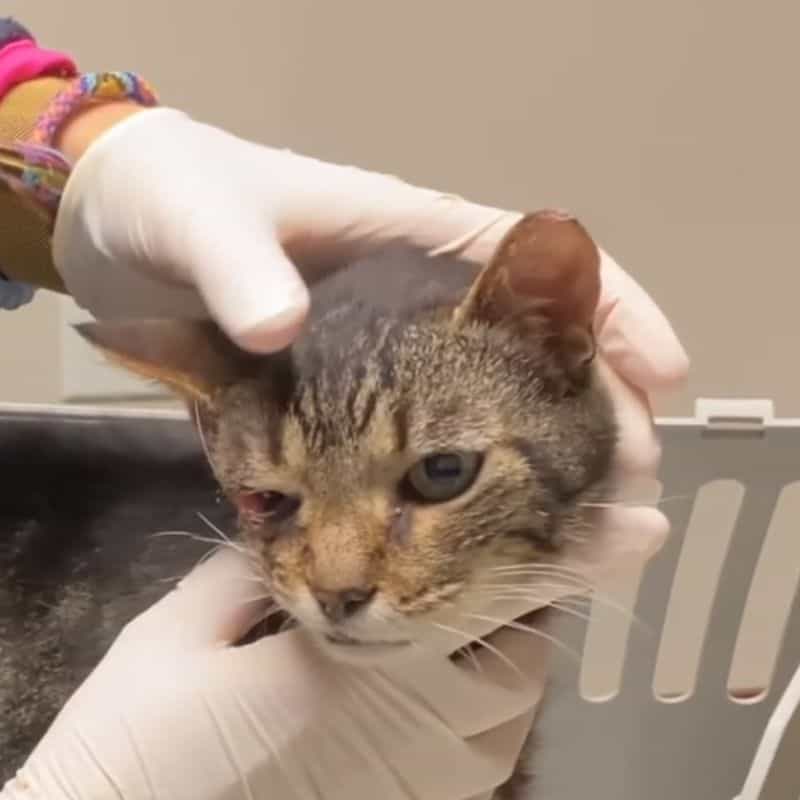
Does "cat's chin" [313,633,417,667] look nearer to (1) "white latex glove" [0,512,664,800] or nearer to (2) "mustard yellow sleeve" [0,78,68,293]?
(1) "white latex glove" [0,512,664,800]

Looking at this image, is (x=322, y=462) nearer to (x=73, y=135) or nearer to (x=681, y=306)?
(x=73, y=135)

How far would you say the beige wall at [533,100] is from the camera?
1331 millimetres

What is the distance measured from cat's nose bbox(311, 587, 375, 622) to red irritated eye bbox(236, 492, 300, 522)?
0.19 ft

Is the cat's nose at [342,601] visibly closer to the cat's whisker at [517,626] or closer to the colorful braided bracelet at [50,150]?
the cat's whisker at [517,626]

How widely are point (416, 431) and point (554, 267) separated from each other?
10 centimetres

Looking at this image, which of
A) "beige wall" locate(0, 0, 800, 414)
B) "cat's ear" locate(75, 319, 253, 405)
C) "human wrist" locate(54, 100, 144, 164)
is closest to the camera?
"cat's ear" locate(75, 319, 253, 405)

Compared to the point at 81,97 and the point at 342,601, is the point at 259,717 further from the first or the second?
the point at 81,97

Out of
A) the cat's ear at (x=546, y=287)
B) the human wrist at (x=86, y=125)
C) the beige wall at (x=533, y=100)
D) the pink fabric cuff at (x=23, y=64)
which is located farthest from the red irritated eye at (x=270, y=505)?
the beige wall at (x=533, y=100)

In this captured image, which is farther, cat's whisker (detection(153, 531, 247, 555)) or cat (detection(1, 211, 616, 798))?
cat's whisker (detection(153, 531, 247, 555))

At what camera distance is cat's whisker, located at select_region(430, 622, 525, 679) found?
0.70m

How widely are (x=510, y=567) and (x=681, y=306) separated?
802mm

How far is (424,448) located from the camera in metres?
0.69

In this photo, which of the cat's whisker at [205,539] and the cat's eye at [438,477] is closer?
the cat's eye at [438,477]

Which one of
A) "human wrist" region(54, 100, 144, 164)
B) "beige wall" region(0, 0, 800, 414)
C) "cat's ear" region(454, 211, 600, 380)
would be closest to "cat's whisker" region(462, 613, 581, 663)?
"cat's ear" region(454, 211, 600, 380)
